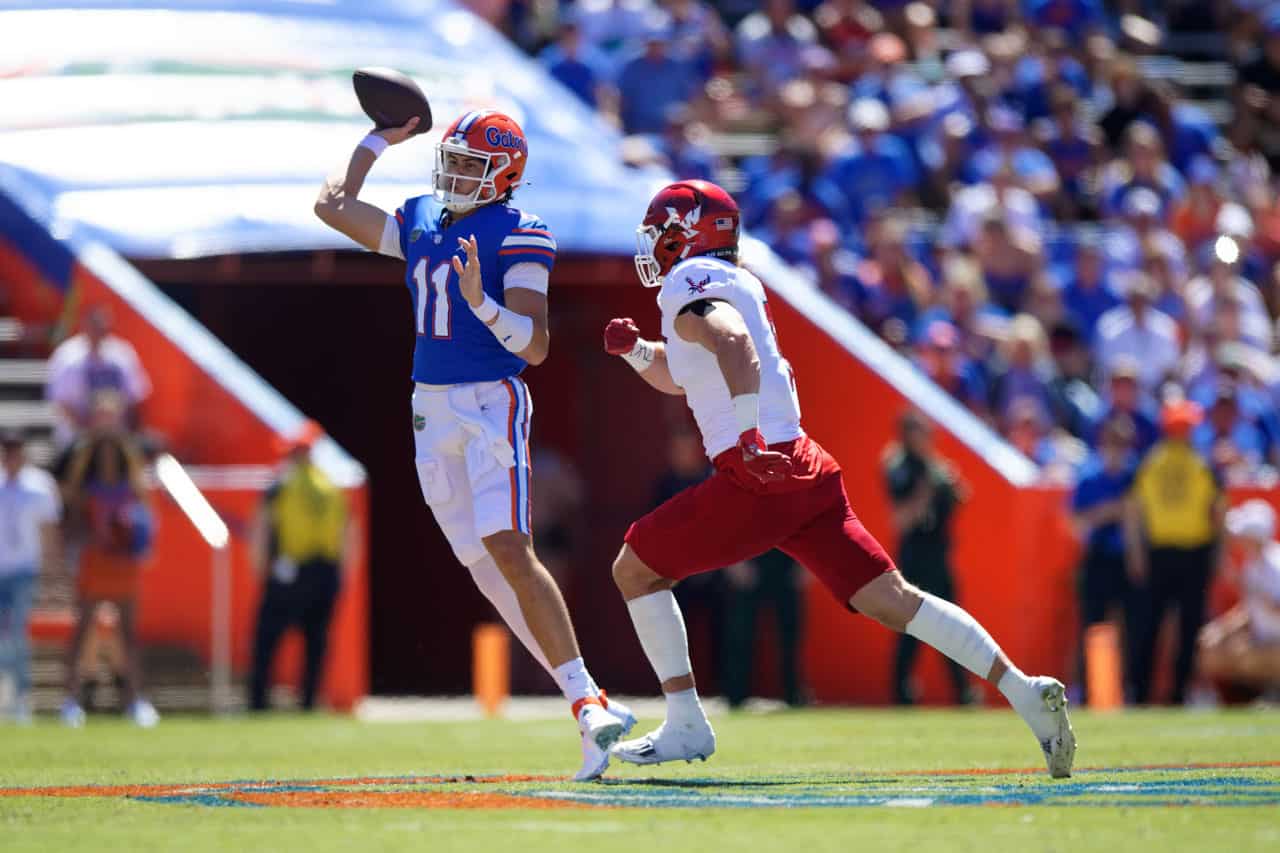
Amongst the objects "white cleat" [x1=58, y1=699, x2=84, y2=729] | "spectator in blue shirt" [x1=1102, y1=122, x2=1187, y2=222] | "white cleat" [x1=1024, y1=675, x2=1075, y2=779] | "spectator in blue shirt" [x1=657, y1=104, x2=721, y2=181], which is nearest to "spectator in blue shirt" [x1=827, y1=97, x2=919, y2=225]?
"spectator in blue shirt" [x1=657, y1=104, x2=721, y2=181]

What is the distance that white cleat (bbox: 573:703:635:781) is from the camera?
25.2 feet

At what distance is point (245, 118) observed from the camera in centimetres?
1922

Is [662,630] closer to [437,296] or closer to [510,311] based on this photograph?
[510,311]

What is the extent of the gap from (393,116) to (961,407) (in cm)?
983

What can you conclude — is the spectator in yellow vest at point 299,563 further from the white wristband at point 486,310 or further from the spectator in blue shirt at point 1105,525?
the white wristband at point 486,310

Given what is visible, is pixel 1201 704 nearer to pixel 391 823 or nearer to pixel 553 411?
pixel 553 411

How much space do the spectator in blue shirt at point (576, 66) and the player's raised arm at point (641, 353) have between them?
43.1 feet

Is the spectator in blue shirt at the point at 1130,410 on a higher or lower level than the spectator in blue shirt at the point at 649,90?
lower

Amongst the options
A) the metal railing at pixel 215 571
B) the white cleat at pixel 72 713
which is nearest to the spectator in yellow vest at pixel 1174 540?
the metal railing at pixel 215 571

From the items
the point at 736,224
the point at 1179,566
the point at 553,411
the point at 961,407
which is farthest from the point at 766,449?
the point at 553,411

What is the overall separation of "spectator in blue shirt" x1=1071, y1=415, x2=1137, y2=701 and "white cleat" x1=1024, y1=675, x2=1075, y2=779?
27.3 ft

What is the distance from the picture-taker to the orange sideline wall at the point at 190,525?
623 inches

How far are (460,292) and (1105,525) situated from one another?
889 centimetres

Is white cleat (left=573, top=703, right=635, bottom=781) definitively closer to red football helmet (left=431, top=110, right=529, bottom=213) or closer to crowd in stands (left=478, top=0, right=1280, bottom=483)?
red football helmet (left=431, top=110, right=529, bottom=213)
